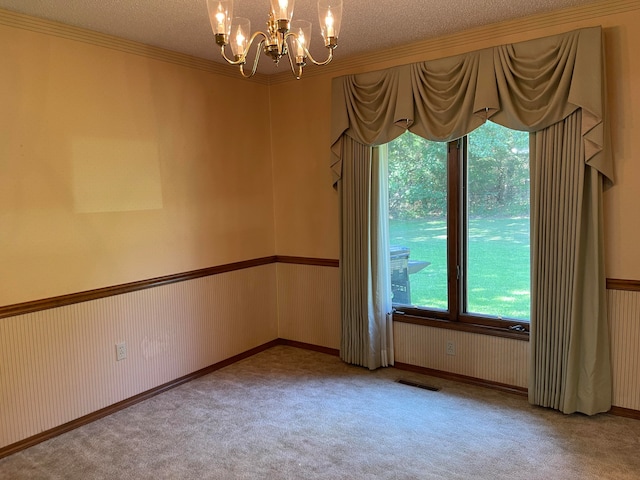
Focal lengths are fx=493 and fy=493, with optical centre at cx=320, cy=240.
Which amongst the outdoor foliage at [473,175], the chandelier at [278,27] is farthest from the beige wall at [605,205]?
the chandelier at [278,27]

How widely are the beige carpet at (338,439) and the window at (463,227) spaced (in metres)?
0.63

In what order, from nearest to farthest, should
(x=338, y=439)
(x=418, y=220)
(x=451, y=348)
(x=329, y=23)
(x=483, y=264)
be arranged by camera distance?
(x=329, y=23) < (x=338, y=439) < (x=483, y=264) < (x=451, y=348) < (x=418, y=220)

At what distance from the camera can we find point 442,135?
3498 mm

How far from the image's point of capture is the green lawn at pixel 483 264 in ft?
11.4

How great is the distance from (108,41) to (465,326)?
3199 mm

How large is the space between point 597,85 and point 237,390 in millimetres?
3129

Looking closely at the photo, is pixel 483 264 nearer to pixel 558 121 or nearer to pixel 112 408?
pixel 558 121

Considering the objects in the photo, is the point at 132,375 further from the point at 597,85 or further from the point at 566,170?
the point at 597,85

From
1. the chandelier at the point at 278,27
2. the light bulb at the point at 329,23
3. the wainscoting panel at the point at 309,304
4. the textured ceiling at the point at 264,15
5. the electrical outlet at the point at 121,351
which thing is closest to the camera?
the chandelier at the point at 278,27

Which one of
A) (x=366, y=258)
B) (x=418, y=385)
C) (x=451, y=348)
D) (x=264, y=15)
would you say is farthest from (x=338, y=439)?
(x=264, y=15)

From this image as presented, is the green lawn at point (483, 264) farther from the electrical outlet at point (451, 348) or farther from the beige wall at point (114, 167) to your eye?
the beige wall at point (114, 167)

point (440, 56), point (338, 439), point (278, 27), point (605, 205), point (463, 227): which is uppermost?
point (440, 56)

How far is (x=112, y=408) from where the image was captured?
336 centimetres

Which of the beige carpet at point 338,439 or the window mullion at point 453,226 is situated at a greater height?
the window mullion at point 453,226
